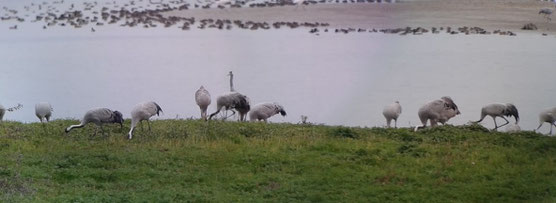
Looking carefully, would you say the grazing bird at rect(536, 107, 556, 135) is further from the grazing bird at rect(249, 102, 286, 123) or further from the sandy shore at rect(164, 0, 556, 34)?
the sandy shore at rect(164, 0, 556, 34)

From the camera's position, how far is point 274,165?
7.92 meters

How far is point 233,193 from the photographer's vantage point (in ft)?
23.2

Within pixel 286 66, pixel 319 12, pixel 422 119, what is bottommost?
pixel 422 119

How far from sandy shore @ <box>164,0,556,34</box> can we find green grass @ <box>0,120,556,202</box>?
15.8m

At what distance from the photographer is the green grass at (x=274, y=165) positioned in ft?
22.9

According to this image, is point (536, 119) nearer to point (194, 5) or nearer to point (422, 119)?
point (422, 119)

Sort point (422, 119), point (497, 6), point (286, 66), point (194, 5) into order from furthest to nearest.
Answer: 1. point (194, 5)
2. point (497, 6)
3. point (286, 66)
4. point (422, 119)

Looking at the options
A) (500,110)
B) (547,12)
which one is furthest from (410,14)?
(500,110)

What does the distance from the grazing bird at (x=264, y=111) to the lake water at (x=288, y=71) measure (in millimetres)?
594

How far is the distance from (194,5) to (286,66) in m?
15.1

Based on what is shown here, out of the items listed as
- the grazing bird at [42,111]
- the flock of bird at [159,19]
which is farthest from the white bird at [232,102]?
the flock of bird at [159,19]

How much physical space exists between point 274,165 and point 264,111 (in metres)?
3.55

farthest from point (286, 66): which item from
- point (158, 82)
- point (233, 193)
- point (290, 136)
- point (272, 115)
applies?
point (233, 193)

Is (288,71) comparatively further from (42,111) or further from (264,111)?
(42,111)
